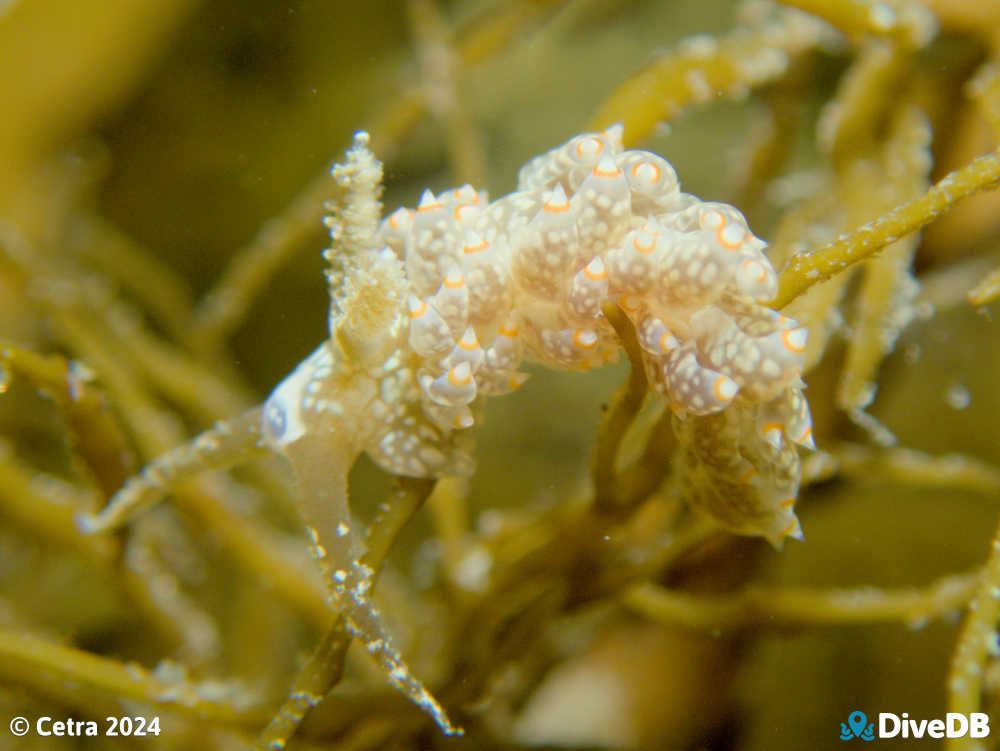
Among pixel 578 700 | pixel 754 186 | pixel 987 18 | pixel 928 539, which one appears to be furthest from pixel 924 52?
pixel 578 700

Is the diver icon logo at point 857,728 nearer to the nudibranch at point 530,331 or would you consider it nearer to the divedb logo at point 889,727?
the divedb logo at point 889,727

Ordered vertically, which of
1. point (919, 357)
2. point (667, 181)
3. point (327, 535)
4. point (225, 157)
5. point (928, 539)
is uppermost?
point (225, 157)

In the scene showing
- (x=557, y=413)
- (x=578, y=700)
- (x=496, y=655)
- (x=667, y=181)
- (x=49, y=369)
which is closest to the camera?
(x=667, y=181)

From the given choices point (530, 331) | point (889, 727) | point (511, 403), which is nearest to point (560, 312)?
point (530, 331)

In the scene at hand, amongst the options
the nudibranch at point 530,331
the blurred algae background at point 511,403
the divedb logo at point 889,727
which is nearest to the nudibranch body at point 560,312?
the nudibranch at point 530,331

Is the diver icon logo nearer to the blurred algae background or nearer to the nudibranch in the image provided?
the blurred algae background

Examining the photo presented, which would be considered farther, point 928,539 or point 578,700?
point 928,539

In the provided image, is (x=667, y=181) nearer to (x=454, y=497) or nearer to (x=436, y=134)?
(x=454, y=497)
